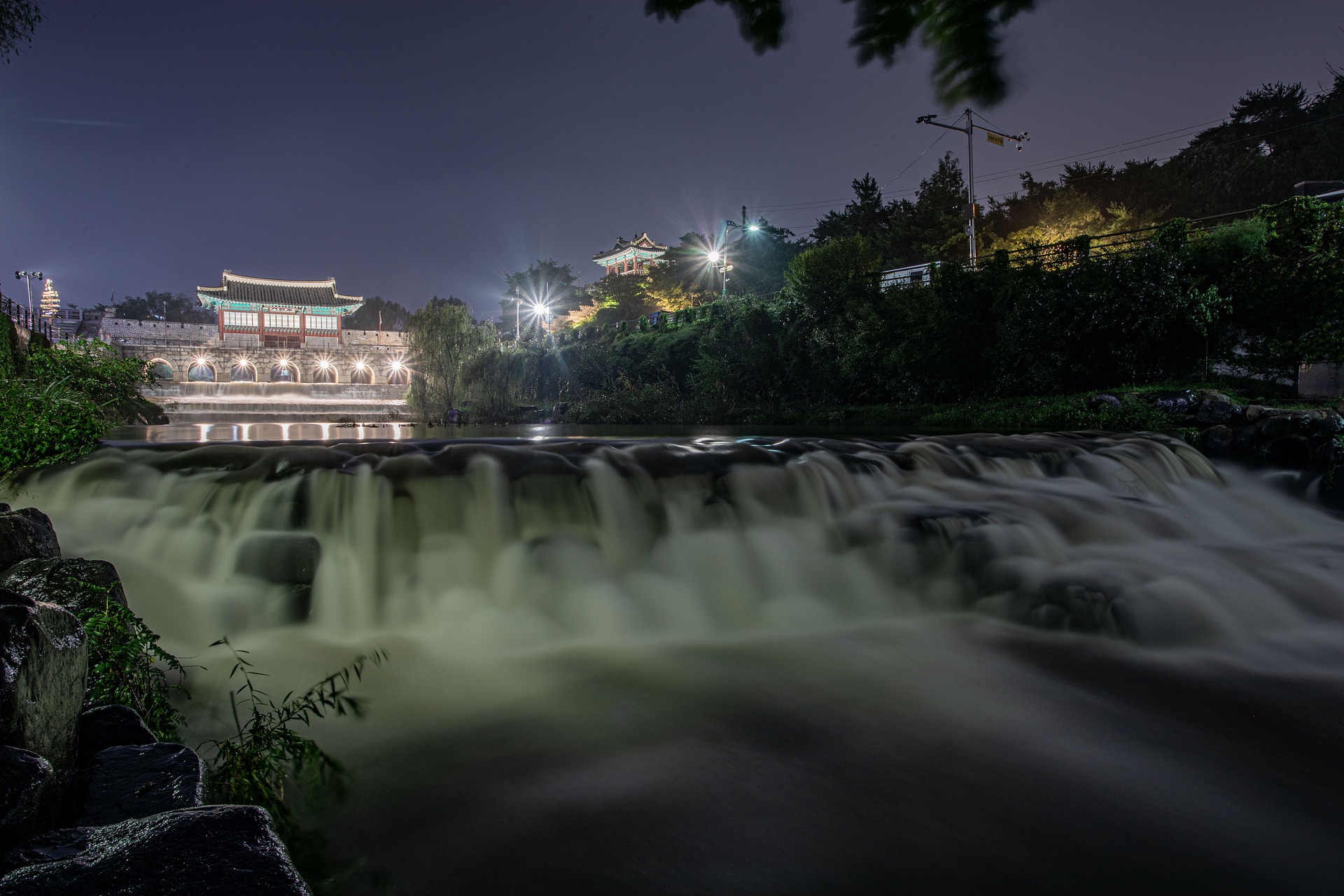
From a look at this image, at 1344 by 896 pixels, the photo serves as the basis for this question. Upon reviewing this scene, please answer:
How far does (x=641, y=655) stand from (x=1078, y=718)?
8.22 feet

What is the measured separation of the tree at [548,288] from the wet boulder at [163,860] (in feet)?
230

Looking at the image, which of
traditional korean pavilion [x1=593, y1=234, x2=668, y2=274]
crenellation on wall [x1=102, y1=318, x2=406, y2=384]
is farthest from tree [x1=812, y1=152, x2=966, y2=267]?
crenellation on wall [x1=102, y1=318, x2=406, y2=384]

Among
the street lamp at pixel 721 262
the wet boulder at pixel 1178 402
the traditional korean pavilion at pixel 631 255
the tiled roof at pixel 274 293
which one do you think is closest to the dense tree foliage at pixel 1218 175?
the street lamp at pixel 721 262

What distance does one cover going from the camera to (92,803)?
2023mm

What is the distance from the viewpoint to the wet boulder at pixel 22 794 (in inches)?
67.5

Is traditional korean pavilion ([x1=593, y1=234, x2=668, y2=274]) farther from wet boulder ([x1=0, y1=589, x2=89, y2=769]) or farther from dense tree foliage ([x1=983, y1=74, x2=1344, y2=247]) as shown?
wet boulder ([x1=0, y1=589, x2=89, y2=769])

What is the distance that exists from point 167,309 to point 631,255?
2958 inches

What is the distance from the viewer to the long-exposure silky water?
8.51 feet

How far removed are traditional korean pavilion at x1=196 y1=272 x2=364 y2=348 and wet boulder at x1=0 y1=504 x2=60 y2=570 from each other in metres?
58.5

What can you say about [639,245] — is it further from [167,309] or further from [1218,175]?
[167,309]

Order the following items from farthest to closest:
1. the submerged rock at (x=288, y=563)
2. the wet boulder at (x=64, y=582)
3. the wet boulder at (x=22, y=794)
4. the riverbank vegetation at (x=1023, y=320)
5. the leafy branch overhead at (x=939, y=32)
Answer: the riverbank vegetation at (x=1023, y=320)
the submerged rock at (x=288, y=563)
the wet boulder at (x=64, y=582)
the wet boulder at (x=22, y=794)
the leafy branch overhead at (x=939, y=32)

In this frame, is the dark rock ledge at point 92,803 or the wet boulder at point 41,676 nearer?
the dark rock ledge at point 92,803

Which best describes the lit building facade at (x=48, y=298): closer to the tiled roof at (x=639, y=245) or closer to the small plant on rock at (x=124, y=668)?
the tiled roof at (x=639, y=245)

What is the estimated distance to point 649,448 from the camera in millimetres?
7461
